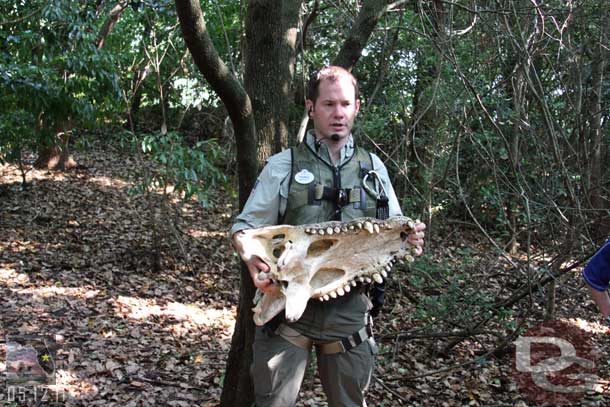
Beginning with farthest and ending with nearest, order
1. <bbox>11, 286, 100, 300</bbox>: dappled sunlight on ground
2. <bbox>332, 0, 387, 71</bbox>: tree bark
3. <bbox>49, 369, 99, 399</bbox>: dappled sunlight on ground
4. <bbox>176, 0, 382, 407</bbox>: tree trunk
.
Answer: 1. <bbox>11, 286, 100, 300</bbox>: dappled sunlight on ground
2. <bbox>49, 369, 99, 399</bbox>: dappled sunlight on ground
3. <bbox>332, 0, 387, 71</bbox>: tree bark
4. <bbox>176, 0, 382, 407</bbox>: tree trunk

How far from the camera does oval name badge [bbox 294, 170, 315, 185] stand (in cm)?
253

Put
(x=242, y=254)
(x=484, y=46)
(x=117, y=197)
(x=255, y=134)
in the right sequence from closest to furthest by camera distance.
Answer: (x=242, y=254)
(x=255, y=134)
(x=484, y=46)
(x=117, y=197)

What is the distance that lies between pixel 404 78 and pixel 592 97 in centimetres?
282

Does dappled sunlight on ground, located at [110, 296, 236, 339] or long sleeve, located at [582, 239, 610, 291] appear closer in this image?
long sleeve, located at [582, 239, 610, 291]

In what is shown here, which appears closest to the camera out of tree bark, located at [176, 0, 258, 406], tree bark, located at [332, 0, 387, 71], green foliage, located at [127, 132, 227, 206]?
tree bark, located at [176, 0, 258, 406]

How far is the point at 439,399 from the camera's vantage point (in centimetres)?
460

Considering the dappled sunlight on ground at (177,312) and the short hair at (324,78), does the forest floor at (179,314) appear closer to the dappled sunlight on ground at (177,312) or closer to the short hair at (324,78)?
the dappled sunlight on ground at (177,312)

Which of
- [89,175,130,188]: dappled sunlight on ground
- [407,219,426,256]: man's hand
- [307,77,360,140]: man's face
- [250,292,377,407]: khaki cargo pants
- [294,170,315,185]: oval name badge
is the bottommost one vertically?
[250,292,377,407]: khaki cargo pants

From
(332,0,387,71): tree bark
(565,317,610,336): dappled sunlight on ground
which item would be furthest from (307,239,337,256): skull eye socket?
(565,317,610,336): dappled sunlight on ground

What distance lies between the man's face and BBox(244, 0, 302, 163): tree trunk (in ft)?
3.10

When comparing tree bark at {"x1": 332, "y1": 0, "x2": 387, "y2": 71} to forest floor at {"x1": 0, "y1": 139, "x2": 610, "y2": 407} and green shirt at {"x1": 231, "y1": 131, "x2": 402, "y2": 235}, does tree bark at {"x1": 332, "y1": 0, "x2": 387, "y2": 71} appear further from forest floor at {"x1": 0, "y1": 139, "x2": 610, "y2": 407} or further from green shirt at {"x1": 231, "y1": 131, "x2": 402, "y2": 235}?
forest floor at {"x1": 0, "y1": 139, "x2": 610, "y2": 407}

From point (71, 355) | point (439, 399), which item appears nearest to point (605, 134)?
point (439, 399)

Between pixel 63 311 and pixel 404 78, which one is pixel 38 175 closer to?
pixel 63 311

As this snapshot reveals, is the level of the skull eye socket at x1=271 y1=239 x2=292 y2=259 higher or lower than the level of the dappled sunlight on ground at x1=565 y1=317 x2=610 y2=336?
higher
